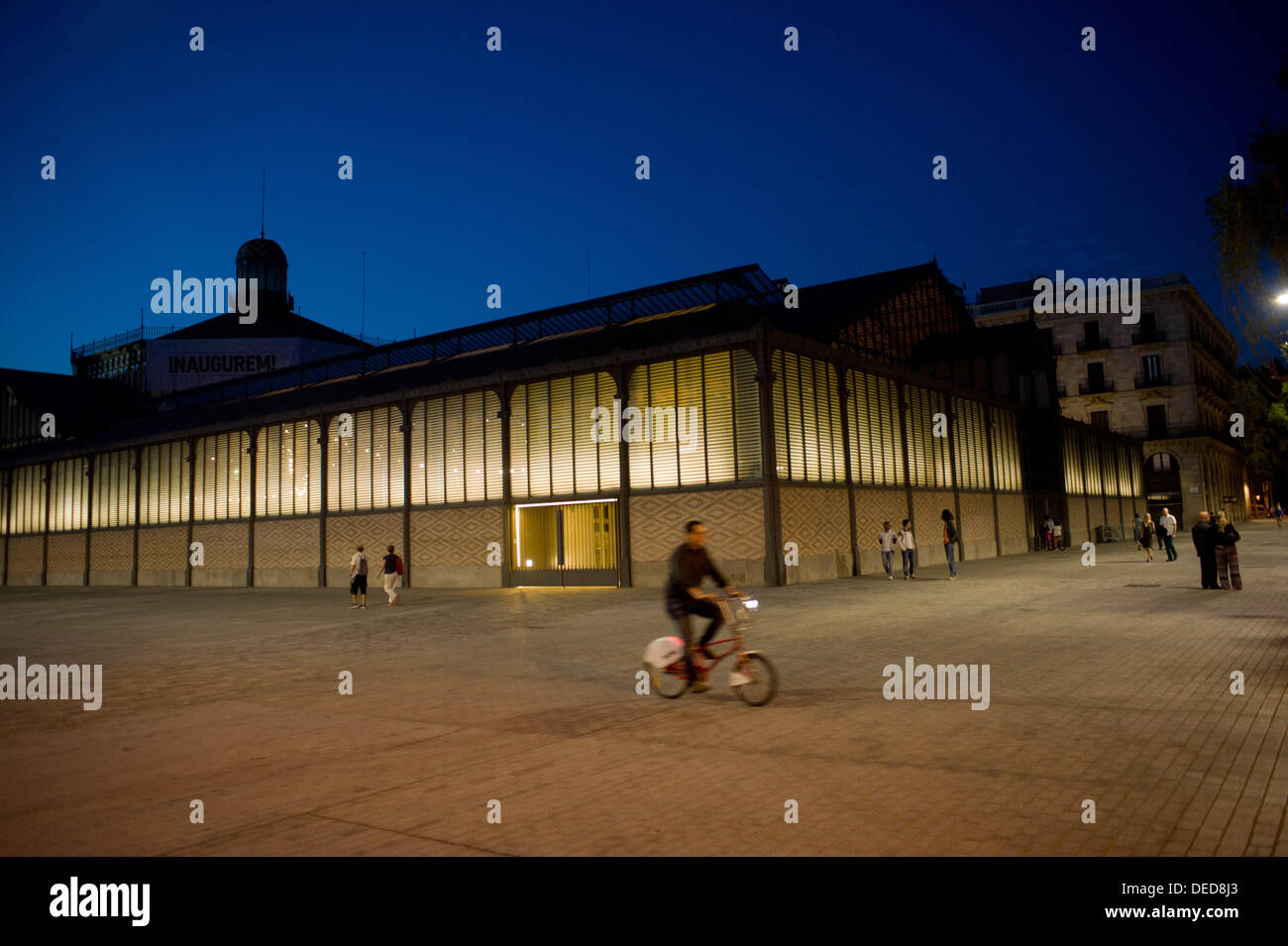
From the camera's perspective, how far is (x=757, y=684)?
8.18 m

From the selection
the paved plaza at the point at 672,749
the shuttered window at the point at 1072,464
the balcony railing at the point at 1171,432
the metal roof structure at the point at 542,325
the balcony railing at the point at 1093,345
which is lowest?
the paved plaza at the point at 672,749

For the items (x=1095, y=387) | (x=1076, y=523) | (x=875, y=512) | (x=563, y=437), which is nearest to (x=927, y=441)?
(x=875, y=512)

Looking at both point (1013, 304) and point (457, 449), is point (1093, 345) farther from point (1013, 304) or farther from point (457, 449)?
point (457, 449)

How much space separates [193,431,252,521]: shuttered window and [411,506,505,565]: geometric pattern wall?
450 inches

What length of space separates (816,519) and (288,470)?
2331 cm

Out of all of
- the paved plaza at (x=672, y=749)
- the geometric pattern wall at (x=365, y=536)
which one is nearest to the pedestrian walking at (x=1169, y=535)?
→ the paved plaza at (x=672, y=749)

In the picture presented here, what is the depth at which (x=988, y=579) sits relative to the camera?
23156 millimetres

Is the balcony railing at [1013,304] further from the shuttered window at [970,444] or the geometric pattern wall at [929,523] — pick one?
the geometric pattern wall at [929,523]

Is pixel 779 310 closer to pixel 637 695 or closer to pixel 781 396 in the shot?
pixel 781 396

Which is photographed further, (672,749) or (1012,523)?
(1012,523)

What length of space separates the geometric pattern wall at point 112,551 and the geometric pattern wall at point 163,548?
125cm

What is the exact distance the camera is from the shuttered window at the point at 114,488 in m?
43.4
